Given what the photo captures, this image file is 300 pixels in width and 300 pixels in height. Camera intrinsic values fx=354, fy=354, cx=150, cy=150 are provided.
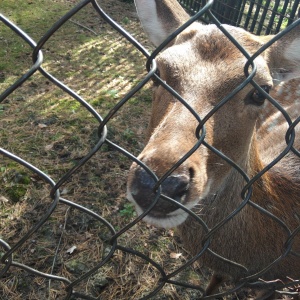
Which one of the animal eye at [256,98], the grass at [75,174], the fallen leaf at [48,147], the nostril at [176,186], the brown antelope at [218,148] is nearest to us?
the nostril at [176,186]

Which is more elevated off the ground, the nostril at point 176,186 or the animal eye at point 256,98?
the animal eye at point 256,98

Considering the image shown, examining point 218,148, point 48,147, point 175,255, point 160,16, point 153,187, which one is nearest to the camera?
point 153,187

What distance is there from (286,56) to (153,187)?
1503mm

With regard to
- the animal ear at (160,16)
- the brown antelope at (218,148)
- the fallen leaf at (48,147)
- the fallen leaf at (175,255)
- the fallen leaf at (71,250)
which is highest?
the animal ear at (160,16)

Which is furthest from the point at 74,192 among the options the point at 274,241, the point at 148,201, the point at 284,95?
the point at 284,95

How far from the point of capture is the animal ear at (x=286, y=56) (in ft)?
7.49

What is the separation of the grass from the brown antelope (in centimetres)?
77

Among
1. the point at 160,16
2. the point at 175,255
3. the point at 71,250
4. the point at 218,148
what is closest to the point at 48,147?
the point at 71,250

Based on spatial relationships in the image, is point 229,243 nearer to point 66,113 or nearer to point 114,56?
point 66,113

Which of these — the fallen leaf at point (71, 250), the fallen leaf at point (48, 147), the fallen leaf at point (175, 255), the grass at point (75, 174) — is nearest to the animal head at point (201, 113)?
the fallen leaf at point (175, 255)

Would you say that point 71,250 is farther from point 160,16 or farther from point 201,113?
point 160,16

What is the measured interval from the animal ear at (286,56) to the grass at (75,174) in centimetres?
171

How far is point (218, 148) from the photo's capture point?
6.20 ft

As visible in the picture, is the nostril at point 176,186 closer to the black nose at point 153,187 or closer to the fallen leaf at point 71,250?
the black nose at point 153,187
